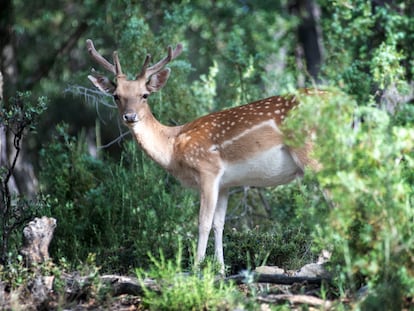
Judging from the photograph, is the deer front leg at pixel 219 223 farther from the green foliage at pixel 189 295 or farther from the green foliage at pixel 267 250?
the green foliage at pixel 189 295

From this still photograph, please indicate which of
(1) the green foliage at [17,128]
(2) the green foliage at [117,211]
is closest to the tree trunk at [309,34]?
(2) the green foliage at [117,211]

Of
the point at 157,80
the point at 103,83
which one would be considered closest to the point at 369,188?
the point at 157,80

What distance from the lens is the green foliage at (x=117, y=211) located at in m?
10.1

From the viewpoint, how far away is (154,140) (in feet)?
30.9

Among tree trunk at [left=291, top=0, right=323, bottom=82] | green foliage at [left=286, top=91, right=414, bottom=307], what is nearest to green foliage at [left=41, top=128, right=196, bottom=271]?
green foliage at [left=286, top=91, right=414, bottom=307]

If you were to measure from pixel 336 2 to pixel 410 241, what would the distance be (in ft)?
21.6

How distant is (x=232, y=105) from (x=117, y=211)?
109 inches

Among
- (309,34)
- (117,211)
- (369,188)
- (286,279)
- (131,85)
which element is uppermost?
(309,34)

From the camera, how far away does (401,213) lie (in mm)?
6012

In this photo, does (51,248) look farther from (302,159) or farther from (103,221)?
(302,159)

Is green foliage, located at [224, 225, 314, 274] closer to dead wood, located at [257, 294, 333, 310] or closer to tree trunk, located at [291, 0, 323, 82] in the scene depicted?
dead wood, located at [257, 294, 333, 310]

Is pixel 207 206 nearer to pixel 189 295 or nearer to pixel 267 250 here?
pixel 267 250

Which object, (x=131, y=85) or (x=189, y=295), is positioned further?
(x=131, y=85)

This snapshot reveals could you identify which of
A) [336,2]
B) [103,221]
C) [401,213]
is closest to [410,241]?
[401,213]
